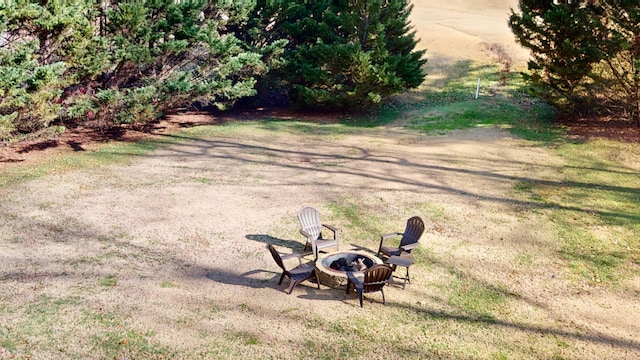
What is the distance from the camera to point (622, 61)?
19609mm

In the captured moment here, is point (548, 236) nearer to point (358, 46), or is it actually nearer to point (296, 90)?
point (358, 46)

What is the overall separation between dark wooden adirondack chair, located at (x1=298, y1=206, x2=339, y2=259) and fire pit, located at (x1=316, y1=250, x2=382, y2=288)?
1.61 feet

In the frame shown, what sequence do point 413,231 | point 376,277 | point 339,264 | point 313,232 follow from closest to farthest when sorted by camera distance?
point 376,277
point 339,264
point 413,231
point 313,232

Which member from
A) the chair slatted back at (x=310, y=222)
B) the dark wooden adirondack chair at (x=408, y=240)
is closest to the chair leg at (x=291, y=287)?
the chair slatted back at (x=310, y=222)

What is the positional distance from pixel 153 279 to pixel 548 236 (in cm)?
889

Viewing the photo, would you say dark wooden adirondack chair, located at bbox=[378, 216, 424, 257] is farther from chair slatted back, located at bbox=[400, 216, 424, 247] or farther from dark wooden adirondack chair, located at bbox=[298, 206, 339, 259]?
dark wooden adirondack chair, located at bbox=[298, 206, 339, 259]

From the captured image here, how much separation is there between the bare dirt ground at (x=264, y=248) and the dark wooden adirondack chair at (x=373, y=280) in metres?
0.28

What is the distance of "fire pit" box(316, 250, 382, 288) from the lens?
28.8 feet

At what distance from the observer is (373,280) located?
27.0ft

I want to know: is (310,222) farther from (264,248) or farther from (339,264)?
(339,264)

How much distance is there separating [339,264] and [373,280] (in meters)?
1.12

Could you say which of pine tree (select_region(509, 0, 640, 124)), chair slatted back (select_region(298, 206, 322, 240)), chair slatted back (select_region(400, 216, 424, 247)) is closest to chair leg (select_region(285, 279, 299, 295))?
chair slatted back (select_region(298, 206, 322, 240))

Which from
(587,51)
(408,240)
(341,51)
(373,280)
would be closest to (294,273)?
(373,280)

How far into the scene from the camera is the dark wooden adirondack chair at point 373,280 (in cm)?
809
